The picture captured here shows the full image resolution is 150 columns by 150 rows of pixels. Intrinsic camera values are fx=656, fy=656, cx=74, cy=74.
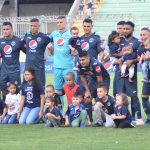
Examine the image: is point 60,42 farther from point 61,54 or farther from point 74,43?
point 74,43

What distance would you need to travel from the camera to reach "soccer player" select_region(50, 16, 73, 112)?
1395 centimetres

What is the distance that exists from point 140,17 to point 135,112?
2293 cm

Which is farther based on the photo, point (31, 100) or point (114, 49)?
point (31, 100)

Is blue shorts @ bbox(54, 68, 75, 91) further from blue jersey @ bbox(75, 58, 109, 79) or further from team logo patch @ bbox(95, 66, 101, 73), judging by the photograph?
team logo patch @ bbox(95, 66, 101, 73)

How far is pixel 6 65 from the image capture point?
13773 millimetres

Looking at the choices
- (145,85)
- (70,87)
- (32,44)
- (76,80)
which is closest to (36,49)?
(32,44)

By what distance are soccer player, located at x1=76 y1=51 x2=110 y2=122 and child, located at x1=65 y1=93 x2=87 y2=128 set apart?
0.94ft

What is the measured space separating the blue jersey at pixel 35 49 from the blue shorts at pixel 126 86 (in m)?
1.90

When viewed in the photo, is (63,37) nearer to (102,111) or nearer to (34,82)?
(34,82)

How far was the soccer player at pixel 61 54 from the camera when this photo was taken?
13953 mm

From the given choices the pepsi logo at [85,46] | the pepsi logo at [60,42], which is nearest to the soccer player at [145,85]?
the pepsi logo at [85,46]

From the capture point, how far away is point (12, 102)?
13.4 m

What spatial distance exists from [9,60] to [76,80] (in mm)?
1472

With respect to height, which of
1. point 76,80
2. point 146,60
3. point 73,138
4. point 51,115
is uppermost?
point 146,60
